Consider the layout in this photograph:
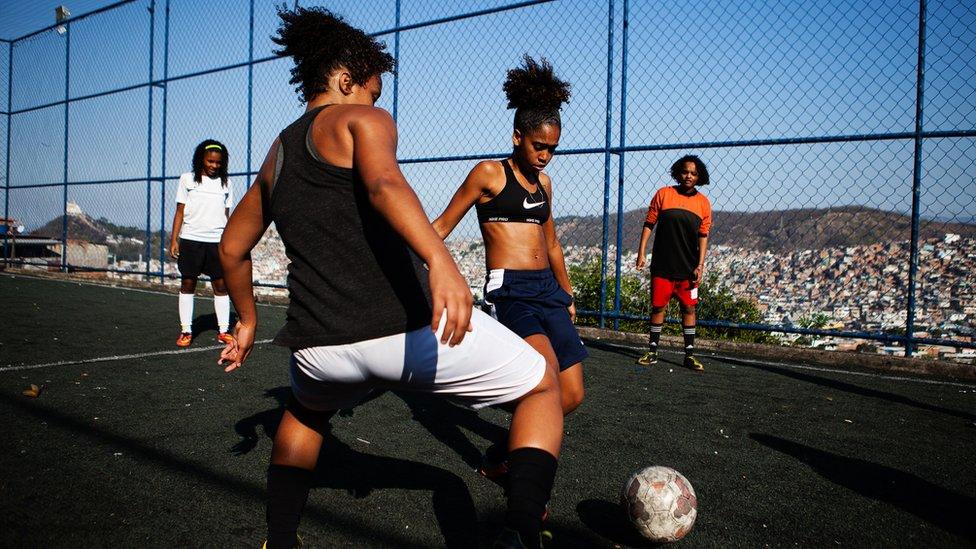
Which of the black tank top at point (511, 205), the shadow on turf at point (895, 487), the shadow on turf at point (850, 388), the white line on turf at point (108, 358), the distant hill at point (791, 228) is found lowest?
the shadow on turf at point (895, 487)

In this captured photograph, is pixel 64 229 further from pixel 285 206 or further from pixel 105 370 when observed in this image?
pixel 285 206

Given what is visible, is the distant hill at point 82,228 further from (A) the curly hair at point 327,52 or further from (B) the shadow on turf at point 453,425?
(A) the curly hair at point 327,52

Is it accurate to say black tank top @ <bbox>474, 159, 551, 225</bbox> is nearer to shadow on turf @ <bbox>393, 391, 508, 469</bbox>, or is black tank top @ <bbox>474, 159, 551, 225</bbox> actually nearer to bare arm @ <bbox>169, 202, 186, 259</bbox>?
shadow on turf @ <bbox>393, 391, 508, 469</bbox>

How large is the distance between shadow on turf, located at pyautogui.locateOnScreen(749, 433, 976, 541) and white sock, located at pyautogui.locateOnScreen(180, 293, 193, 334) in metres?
5.35

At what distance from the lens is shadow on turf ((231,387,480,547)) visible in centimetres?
238

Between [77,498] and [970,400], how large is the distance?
5.68 meters

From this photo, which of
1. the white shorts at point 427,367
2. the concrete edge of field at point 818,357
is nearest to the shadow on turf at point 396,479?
the white shorts at point 427,367

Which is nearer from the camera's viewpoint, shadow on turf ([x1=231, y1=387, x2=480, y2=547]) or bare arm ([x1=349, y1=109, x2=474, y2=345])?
bare arm ([x1=349, y1=109, x2=474, y2=345])

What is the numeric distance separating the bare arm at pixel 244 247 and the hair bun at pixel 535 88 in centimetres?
167

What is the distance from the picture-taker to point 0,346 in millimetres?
5652

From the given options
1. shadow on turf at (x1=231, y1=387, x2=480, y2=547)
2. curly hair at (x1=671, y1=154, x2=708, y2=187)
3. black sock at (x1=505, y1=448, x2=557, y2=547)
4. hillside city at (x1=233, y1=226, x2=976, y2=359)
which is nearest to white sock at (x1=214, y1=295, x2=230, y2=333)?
shadow on turf at (x1=231, y1=387, x2=480, y2=547)

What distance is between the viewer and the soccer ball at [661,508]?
89.3 inches

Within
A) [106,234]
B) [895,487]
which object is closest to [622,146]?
[895,487]

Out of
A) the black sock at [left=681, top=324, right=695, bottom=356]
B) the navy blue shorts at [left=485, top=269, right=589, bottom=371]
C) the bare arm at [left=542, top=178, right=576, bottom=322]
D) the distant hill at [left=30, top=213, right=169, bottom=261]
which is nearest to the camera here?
the navy blue shorts at [left=485, top=269, right=589, bottom=371]
